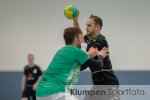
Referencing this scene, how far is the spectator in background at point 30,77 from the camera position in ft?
29.3

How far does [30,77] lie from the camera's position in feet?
29.8

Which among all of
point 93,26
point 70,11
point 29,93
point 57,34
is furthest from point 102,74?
point 57,34

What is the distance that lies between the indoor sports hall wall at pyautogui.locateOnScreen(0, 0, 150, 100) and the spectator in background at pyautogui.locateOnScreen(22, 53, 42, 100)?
347 millimetres

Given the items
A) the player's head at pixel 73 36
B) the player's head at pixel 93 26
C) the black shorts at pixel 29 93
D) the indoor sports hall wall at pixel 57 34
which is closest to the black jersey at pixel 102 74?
the player's head at pixel 93 26

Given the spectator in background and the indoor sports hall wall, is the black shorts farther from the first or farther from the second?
the indoor sports hall wall

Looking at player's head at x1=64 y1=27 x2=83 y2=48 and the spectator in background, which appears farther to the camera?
the spectator in background

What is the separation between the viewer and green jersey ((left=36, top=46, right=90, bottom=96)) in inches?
140

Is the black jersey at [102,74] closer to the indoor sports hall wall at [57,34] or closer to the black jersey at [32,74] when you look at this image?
the indoor sports hall wall at [57,34]

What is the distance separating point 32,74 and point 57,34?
1218 millimetres

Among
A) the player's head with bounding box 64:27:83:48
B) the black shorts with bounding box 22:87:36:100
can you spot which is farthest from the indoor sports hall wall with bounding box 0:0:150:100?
the player's head with bounding box 64:27:83:48

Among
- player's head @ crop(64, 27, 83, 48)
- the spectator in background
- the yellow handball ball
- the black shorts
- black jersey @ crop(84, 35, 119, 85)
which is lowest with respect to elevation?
the black shorts

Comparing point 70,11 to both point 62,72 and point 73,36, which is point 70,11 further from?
point 62,72

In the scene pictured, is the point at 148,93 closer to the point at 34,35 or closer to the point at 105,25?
the point at 105,25

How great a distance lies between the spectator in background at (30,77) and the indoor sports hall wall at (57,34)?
0.35 m
